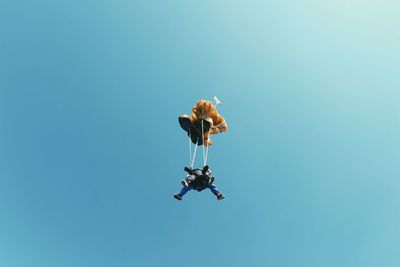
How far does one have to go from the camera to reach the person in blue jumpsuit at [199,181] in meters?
14.1

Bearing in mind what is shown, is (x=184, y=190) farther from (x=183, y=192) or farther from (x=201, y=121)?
(x=201, y=121)

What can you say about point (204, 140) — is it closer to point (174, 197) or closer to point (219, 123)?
point (219, 123)

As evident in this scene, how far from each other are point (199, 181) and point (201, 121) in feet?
11.8

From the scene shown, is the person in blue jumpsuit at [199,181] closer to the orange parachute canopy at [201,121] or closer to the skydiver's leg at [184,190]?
the skydiver's leg at [184,190]

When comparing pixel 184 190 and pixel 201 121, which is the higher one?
pixel 201 121

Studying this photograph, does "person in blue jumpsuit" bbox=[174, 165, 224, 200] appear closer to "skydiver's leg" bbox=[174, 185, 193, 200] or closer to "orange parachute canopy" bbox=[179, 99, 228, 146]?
"skydiver's leg" bbox=[174, 185, 193, 200]

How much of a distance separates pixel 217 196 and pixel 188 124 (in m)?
4.20

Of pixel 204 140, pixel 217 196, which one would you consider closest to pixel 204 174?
pixel 217 196

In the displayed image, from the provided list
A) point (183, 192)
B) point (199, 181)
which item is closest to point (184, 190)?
point (183, 192)

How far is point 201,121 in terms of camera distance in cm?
1667

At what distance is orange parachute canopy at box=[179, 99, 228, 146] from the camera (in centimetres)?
1664

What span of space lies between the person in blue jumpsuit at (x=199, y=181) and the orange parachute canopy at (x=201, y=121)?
228 centimetres

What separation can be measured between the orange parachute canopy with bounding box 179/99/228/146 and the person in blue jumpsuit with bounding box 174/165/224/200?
2280 mm

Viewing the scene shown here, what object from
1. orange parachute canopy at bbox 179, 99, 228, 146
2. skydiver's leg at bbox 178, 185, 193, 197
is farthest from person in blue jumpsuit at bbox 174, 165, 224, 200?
orange parachute canopy at bbox 179, 99, 228, 146
